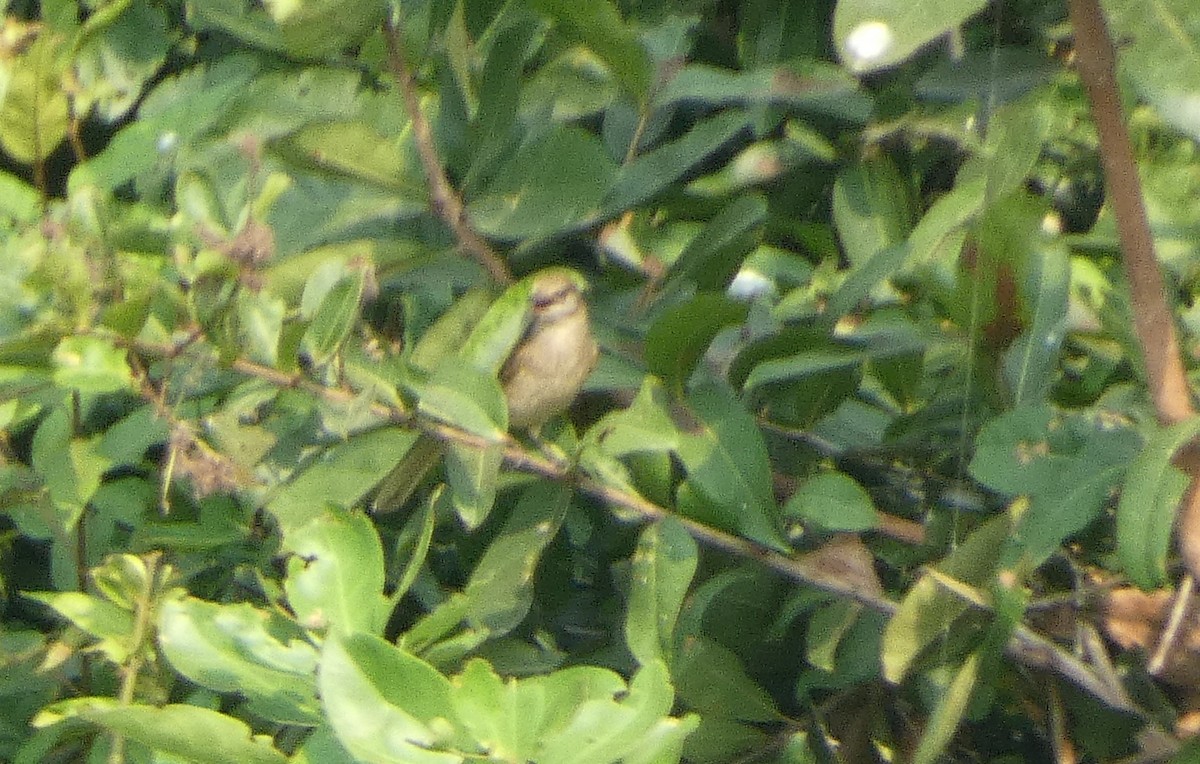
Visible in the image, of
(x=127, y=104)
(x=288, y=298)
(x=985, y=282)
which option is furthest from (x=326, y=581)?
(x=127, y=104)

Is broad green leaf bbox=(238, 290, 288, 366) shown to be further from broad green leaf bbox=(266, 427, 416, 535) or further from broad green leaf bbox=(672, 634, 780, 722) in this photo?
broad green leaf bbox=(672, 634, 780, 722)

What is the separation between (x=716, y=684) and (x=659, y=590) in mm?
117

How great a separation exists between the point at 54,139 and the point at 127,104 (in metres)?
0.13

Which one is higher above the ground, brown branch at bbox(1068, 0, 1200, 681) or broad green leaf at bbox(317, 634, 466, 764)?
brown branch at bbox(1068, 0, 1200, 681)

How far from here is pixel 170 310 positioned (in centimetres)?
88

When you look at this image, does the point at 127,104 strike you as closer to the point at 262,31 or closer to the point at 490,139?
the point at 262,31

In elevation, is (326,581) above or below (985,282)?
below

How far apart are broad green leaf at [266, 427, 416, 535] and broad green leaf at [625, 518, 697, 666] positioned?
0.60 feet

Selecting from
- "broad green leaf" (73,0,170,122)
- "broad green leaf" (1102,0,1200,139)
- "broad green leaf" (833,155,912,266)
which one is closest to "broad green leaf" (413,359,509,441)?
"broad green leaf" (833,155,912,266)

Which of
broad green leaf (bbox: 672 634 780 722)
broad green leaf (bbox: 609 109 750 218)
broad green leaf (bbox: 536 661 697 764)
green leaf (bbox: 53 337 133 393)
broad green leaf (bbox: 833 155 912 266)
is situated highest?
broad green leaf (bbox: 609 109 750 218)

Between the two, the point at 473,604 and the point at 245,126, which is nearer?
the point at 473,604

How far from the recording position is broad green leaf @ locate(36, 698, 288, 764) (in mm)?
772

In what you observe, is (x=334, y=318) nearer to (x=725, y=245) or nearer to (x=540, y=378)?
(x=540, y=378)

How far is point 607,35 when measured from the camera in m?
0.87
